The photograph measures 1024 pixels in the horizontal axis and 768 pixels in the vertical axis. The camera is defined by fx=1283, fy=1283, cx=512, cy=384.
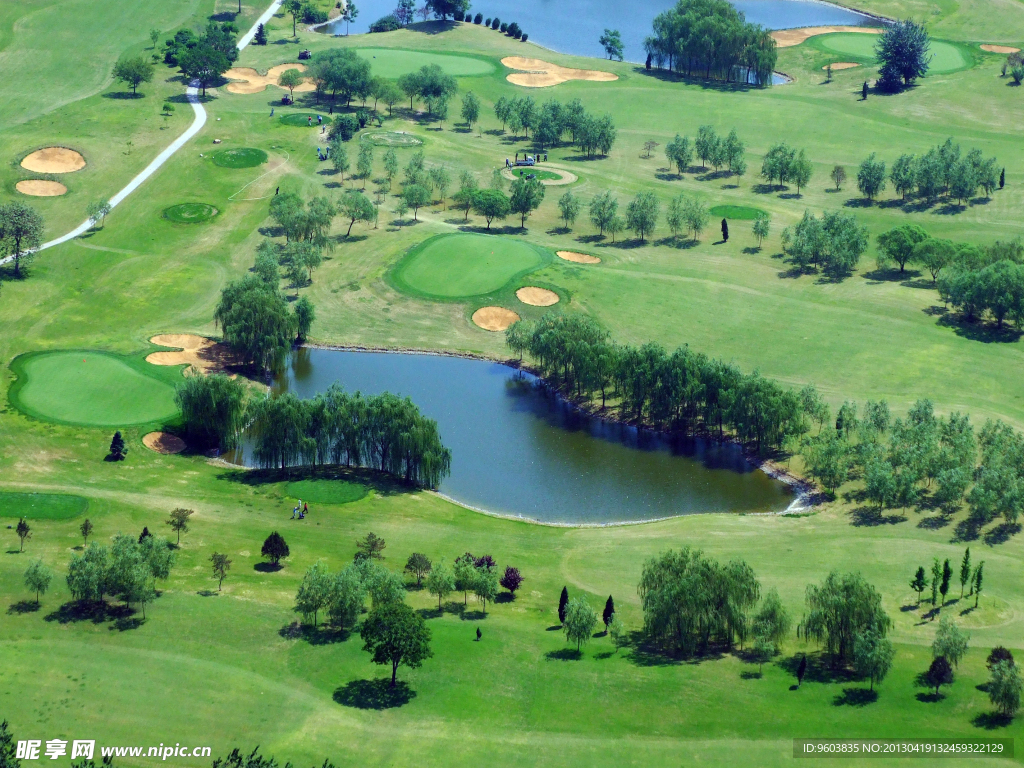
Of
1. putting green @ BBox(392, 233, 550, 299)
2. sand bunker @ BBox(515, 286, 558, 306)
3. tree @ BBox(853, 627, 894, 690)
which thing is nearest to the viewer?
tree @ BBox(853, 627, 894, 690)

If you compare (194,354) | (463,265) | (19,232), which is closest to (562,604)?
(194,354)

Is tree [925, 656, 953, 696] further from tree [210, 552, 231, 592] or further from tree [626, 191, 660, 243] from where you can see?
tree [626, 191, 660, 243]

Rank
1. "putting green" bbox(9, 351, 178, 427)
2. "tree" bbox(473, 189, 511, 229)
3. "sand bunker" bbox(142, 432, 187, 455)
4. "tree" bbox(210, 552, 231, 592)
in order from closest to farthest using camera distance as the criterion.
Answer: "tree" bbox(210, 552, 231, 592), "sand bunker" bbox(142, 432, 187, 455), "putting green" bbox(9, 351, 178, 427), "tree" bbox(473, 189, 511, 229)

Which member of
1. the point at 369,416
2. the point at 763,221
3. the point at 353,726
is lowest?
the point at 353,726

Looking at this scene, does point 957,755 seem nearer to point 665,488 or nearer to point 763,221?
point 665,488

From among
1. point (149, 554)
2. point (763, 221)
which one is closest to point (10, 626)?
point (149, 554)

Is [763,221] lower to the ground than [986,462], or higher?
higher

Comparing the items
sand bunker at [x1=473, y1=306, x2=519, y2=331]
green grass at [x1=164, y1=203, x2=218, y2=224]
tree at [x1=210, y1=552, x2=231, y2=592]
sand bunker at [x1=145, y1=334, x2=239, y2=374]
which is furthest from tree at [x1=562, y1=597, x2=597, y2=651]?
green grass at [x1=164, y1=203, x2=218, y2=224]
